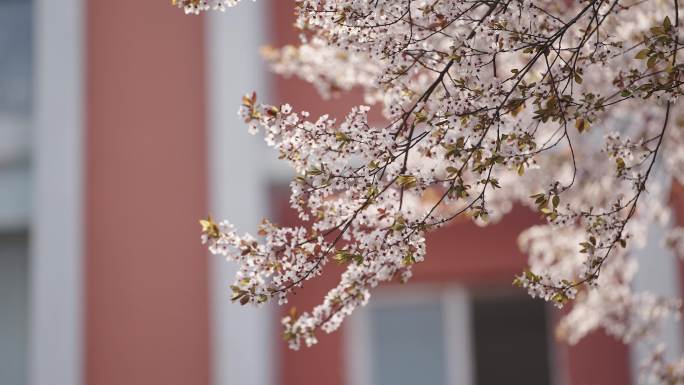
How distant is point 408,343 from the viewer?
24.4ft

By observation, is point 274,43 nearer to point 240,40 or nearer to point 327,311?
point 240,40

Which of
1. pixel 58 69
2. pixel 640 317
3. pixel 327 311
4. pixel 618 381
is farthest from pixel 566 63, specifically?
pixel 58 69

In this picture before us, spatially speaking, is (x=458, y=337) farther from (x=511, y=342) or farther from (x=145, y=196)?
(x=145, y=196)

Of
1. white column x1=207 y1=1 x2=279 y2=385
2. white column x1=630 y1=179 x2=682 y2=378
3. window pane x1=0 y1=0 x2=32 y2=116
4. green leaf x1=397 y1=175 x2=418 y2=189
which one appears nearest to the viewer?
green leaf x1=397 y1=175 x2=418 y2=189

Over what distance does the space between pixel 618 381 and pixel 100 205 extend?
3.83 meters

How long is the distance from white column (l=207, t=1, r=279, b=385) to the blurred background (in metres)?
0.01

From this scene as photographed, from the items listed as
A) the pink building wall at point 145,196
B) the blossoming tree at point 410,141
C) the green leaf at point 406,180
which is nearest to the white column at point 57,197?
the pink building wall at point 145,196

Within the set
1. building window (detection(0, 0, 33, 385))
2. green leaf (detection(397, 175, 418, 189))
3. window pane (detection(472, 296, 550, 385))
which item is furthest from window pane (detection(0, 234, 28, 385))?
green leaf (detection(397, 175, 418, 189))

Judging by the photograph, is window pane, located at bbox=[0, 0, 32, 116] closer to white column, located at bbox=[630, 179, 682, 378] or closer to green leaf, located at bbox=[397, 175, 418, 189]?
white column, located at bbox=[630, 179, 682, 378]

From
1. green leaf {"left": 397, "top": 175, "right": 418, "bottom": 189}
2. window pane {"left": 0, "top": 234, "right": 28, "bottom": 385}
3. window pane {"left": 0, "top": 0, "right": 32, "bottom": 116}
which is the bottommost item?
green leaf {"left": 397, "top": 175, "right": 418, "bottom": 189}

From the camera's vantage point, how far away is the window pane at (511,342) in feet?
23.9

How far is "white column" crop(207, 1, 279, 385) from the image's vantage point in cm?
704

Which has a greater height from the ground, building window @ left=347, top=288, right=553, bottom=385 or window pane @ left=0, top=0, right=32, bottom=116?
window pane @ left=0, top=0, right=32, bottom=116

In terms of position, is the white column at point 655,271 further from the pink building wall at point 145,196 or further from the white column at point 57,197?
the white column at point 57,197
